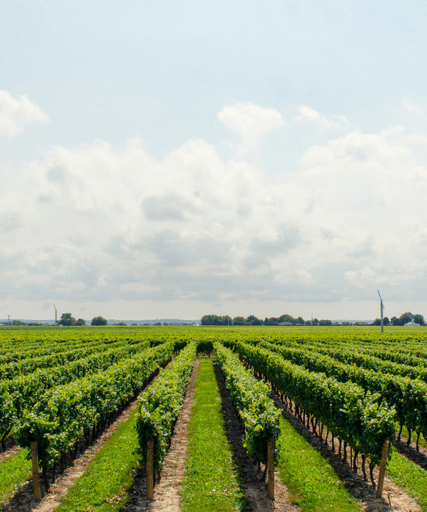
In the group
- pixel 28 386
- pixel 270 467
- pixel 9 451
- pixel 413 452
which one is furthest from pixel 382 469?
pixel 28 386

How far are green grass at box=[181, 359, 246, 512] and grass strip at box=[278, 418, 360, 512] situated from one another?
5.89ft

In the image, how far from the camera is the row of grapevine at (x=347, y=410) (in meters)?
10.9

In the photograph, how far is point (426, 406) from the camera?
13617 millimetres

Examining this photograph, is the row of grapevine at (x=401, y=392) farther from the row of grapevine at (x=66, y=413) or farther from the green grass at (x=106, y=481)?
the row of grapevine at (x=66, y=413)

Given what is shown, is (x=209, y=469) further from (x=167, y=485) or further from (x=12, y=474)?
(x=12, y=474)

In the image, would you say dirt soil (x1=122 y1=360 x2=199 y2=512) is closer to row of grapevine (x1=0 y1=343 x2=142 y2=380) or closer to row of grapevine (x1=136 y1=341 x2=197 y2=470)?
row of grapevine (x1=136 y1=341 x2=197 y2=470)

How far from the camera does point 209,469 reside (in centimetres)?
1243

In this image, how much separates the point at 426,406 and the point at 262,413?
6.82 meters

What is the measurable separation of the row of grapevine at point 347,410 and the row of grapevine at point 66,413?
9340 mm

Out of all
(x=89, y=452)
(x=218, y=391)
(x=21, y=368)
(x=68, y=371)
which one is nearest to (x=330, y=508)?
(x=89, y=452)

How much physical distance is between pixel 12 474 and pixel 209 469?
22.5ft

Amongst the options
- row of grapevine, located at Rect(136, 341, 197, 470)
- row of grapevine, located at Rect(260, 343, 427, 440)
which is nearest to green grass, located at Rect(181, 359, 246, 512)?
row of grapevine, located at Rect(136, 341, 197, 470)

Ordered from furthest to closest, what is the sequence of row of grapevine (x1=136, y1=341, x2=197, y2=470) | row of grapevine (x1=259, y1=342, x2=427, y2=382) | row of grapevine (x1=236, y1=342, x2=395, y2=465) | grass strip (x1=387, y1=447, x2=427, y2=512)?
1. row of grapevine (x1=259, y1=342, x2=427, y2=382)
2. row of grapevine (x1=136, y1=341, x2=197, y2=470)
3. row of grapevine (x1=236, y1=342, x2=395, y2=465)
4. grass strip (x1=387, y1=447, x2=427, y2=512)

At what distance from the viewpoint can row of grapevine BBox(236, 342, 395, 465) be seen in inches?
427
